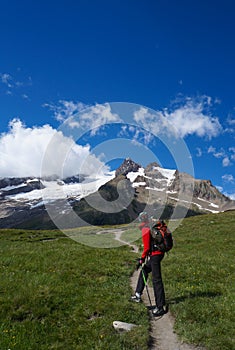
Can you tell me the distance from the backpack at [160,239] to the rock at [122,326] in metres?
3.33

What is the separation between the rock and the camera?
34.1ft

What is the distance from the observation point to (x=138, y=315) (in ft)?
38.7

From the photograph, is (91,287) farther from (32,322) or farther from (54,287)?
(32,322)

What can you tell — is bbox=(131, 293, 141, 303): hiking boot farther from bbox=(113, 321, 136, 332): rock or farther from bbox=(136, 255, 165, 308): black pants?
bbox=(113, 321, 136, 332): rock

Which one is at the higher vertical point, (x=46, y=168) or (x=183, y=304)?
(x=46, y=168)

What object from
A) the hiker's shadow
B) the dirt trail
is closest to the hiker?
the dirt trail

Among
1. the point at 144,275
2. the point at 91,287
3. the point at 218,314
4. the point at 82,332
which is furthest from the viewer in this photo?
the point at 91,287

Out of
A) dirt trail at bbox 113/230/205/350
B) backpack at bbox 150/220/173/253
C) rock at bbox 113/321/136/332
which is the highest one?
backpack at bbox 150/220/173/253

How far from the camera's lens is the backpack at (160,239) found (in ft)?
41.8

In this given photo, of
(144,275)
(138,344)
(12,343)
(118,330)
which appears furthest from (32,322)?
(144,275)

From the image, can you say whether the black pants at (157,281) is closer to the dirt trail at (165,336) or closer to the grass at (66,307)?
the dirt trail at (165,336)

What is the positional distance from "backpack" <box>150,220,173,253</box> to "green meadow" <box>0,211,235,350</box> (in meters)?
2.46

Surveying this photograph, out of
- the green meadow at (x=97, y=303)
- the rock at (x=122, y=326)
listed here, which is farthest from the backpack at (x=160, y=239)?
the rock at (x=122, y=326)

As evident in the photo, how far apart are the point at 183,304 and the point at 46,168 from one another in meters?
15.1
